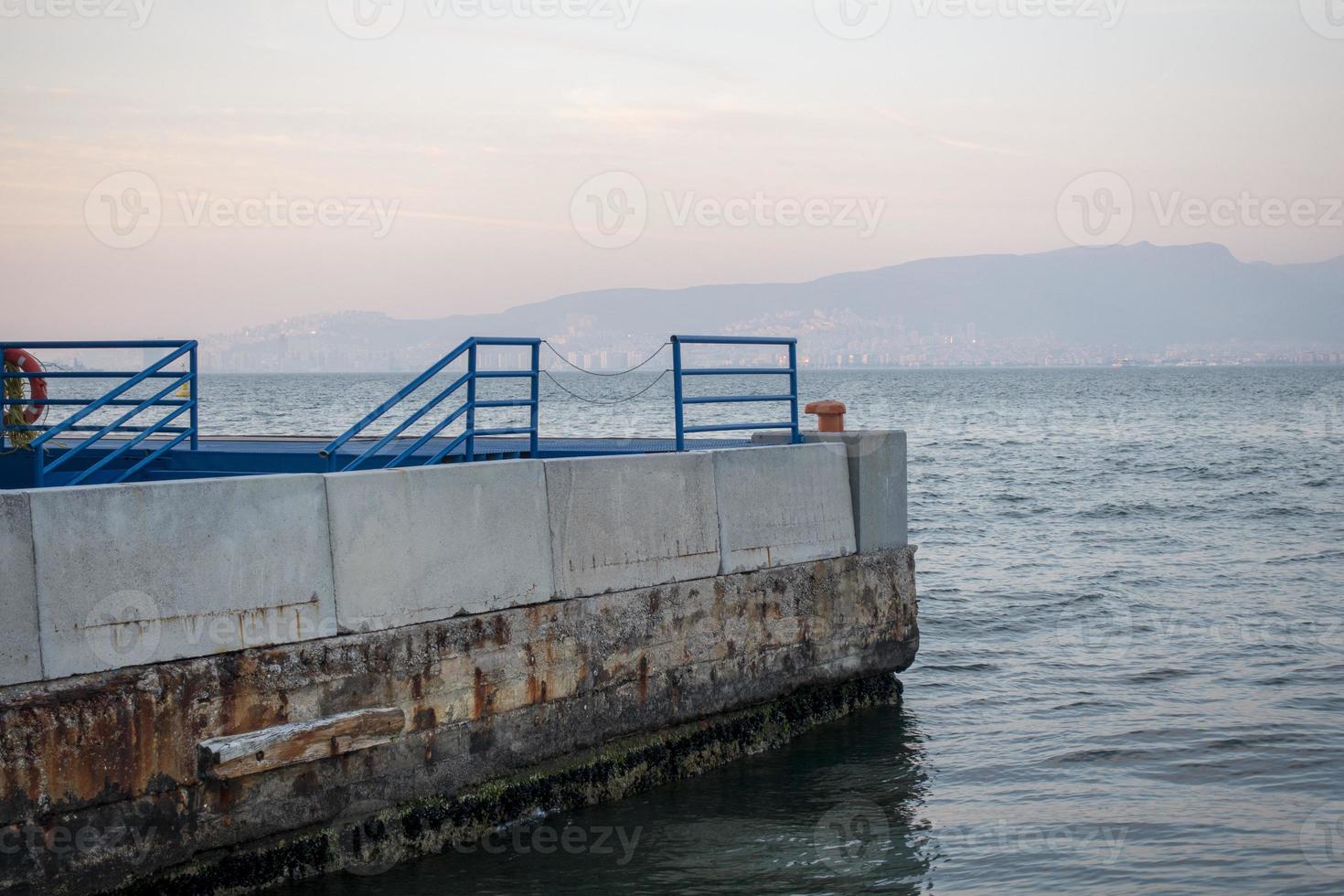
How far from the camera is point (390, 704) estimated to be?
782 cm

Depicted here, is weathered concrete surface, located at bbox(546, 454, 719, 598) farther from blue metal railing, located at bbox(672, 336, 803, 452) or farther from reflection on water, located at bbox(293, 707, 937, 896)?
reflection on water, located at bbox(293, 707, 937, 896)

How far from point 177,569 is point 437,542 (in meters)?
1.65

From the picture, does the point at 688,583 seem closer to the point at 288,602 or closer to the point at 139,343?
the point at 288,602

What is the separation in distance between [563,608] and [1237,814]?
5184 mm

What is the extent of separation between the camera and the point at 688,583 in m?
9.73

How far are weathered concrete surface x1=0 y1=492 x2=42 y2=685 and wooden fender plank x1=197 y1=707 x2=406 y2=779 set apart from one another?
102cm

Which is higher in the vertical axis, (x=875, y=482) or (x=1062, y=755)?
(x=875, y=482)

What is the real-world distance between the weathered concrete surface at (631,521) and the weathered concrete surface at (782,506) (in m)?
0.19

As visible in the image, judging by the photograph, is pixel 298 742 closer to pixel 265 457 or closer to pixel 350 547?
pixel 350 547

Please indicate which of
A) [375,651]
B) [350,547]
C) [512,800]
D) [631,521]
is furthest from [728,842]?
[350,547]

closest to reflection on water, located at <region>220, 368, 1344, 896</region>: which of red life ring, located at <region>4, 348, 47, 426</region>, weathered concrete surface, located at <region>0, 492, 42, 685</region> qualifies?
weathered concrete surface, located at <region>0, 492, 42, 685</region>

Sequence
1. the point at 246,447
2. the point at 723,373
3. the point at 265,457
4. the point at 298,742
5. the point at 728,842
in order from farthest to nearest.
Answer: the point at 246,447
the point at 265,457
the point at 723,373
the point at 728,842
the point at 298,742

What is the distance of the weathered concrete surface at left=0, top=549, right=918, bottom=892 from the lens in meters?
6.52

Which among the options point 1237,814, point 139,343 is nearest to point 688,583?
point 1237,814
